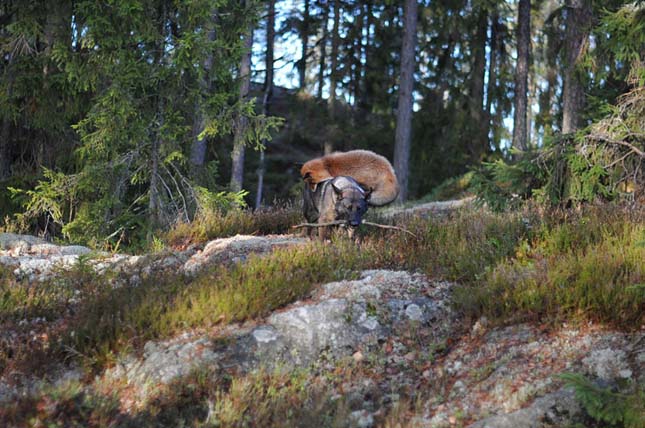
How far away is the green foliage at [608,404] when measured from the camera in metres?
4.48

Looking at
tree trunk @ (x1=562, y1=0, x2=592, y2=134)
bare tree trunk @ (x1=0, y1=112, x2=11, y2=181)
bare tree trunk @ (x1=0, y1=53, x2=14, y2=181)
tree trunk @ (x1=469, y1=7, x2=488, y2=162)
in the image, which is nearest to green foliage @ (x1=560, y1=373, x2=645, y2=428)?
bare tree trunk @ (x1=0, y1=53, x2=14, y2=181)

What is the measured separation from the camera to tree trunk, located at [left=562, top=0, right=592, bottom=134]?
18125mm

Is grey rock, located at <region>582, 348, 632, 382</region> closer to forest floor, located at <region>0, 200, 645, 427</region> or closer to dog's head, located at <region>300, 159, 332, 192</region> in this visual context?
forest floor, located at <region>0, 200, 645, 427</region>

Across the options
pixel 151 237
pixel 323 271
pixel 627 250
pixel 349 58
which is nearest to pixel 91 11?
pixel 151 237

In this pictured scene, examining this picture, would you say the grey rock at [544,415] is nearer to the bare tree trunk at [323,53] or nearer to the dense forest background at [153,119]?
the dense forest background at [153,119]

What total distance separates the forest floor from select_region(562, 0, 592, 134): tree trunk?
12063 millimetres

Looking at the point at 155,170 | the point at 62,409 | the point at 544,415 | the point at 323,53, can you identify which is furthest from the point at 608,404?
the point at 323,53

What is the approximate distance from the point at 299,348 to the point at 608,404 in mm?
2725

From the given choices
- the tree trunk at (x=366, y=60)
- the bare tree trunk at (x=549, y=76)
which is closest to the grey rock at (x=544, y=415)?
the bare tree trunk at (x=549, y=76)

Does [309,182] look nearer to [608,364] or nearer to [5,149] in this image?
[608,364]

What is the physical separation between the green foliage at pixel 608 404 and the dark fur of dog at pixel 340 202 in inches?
175

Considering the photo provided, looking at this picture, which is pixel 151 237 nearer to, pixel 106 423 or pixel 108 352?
pixel 108 352

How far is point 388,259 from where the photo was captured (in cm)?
812

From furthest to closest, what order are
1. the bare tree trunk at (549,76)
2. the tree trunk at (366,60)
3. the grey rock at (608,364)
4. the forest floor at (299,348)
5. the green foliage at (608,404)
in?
the tree trunk at (366,60) → the bare tree trunk at (549,76) → the grey rock at (608,364) → the forest floor at (299,348) → the green foliage at (608,404)
